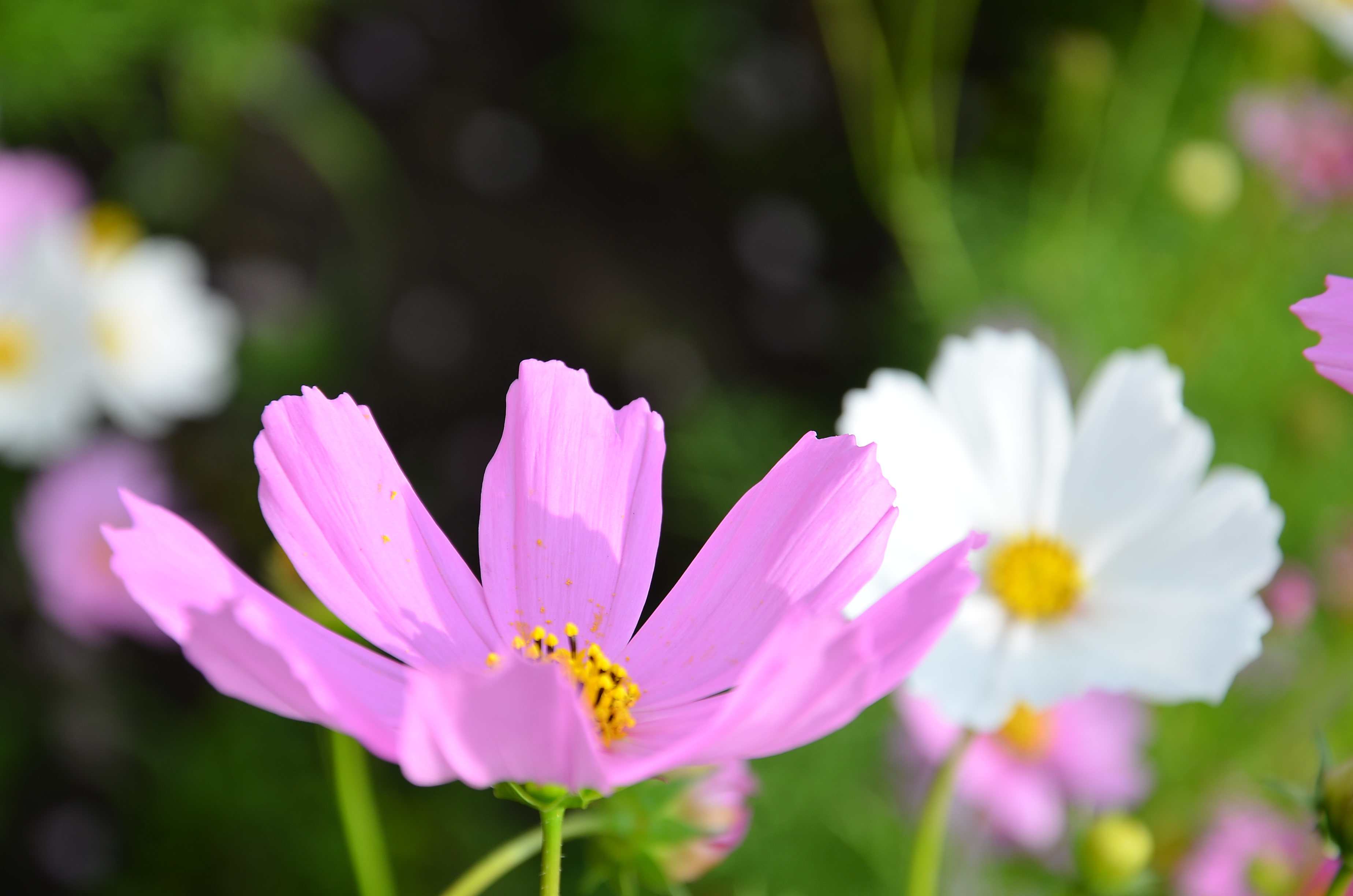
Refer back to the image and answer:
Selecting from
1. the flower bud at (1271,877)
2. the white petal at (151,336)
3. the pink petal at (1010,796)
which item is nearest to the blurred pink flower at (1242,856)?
the flower bud at (1271,877)

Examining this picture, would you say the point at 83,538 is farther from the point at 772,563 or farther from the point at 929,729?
the point at 772,563

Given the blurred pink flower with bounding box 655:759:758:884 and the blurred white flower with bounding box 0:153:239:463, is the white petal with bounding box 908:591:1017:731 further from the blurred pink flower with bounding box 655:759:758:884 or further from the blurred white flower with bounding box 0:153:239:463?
the blurred white flower with bounding box 0:153:239:463

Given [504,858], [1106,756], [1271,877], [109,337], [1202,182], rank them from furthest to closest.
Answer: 1. [109,337]
2. [1202,182]
3. [1106,756]
4. [1271,877]
5. [504,858]

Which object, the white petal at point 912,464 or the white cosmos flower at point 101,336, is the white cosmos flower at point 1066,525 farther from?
the white cosmos flower at point 101,336

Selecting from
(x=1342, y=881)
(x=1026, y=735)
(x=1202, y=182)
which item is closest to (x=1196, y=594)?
(x=1342, y=881)

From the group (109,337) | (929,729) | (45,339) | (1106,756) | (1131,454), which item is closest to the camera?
(1131,454)

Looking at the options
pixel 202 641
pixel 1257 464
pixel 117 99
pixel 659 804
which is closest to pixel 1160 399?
pixel 659 804

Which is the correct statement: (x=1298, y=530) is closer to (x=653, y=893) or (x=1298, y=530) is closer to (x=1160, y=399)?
(x=653, y=893)
